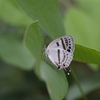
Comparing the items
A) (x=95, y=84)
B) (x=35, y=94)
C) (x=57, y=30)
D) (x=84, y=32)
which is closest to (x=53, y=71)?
(x=57, y=30)

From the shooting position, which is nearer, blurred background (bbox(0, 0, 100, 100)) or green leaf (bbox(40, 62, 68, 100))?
green leaf (bbox(40, 62, 68, 100))

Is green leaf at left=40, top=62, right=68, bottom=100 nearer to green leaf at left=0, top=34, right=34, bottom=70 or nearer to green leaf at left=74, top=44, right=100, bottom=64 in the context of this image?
green leaf at left=74, top=44, right=100, bottom=64

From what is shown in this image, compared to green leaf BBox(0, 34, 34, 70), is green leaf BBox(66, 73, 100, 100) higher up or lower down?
lower down

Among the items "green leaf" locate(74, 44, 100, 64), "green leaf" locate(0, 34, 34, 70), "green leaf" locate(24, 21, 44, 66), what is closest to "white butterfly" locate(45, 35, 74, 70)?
"green leaf" locate(74, 44, 100, 64)

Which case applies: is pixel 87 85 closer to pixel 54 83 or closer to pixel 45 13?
pixel 45 13

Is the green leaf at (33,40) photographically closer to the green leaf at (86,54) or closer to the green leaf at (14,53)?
the green leaf at (86,54)

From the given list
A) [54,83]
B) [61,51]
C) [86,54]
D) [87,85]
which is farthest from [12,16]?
[54,83]

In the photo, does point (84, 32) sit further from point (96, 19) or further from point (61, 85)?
point (61, 85)
